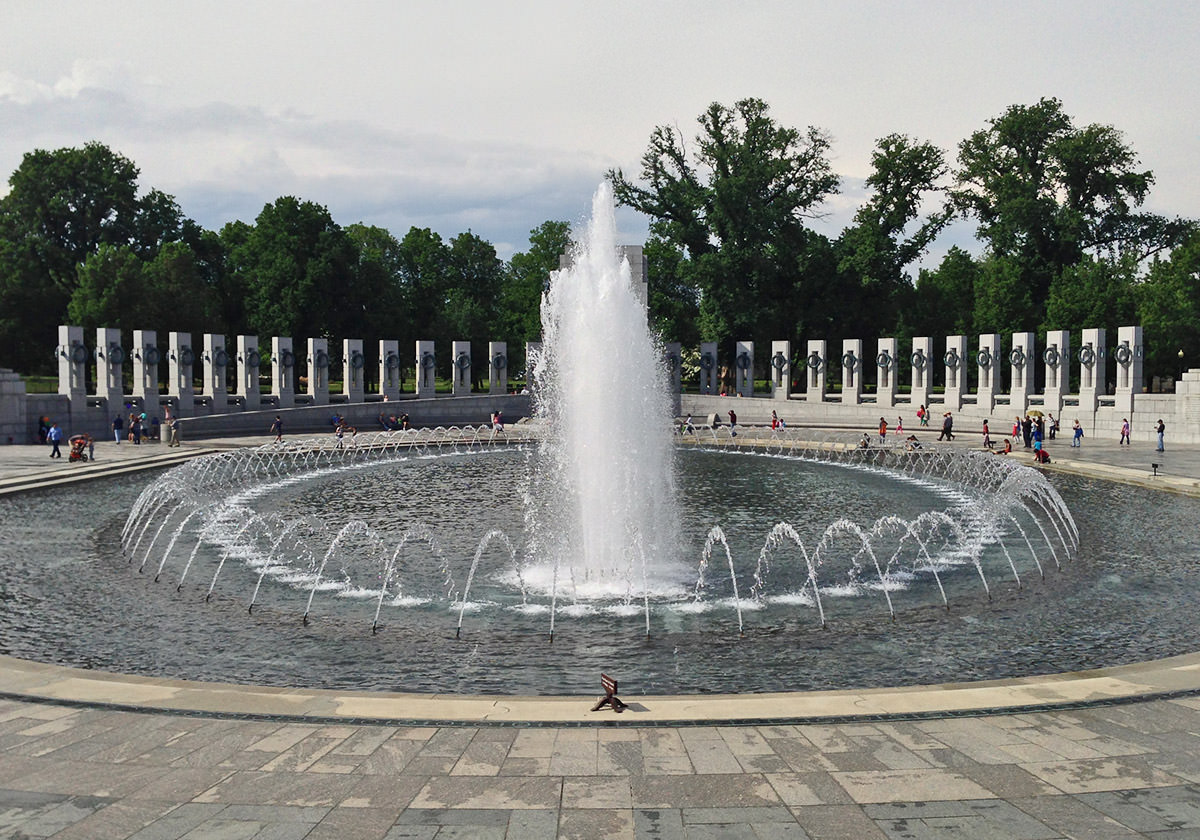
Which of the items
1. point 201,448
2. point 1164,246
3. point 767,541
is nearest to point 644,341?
point 767,541

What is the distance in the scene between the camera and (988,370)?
5338 cm

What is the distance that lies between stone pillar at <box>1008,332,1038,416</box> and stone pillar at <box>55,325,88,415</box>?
49843 mm

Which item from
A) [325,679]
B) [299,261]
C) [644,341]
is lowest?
[325,679]

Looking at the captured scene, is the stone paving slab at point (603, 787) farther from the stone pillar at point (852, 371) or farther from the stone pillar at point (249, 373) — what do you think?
the stone pillar at point (852, 371)

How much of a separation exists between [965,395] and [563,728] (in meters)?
51.9

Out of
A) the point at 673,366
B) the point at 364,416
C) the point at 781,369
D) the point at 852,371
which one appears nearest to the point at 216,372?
the point at 364,416

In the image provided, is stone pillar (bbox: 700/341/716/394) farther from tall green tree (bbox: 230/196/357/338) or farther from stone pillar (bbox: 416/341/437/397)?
tall green tree (bbox: 230/196/357/338)

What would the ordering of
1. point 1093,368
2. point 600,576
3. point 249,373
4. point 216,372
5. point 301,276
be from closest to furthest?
point 600,576 < point 1093,368 < point 216,372 < point 249,373 < point 301,276

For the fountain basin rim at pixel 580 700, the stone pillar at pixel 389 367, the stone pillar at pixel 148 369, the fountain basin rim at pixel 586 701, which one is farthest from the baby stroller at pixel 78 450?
the fountain basin rim at pixel 586 701

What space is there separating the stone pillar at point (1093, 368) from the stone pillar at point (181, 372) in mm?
48227

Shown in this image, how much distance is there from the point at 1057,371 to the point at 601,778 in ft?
161

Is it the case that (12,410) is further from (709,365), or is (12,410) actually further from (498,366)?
(709,365)

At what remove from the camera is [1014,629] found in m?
14.2

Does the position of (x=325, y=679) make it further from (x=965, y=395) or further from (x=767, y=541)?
(x=965, y=395)
